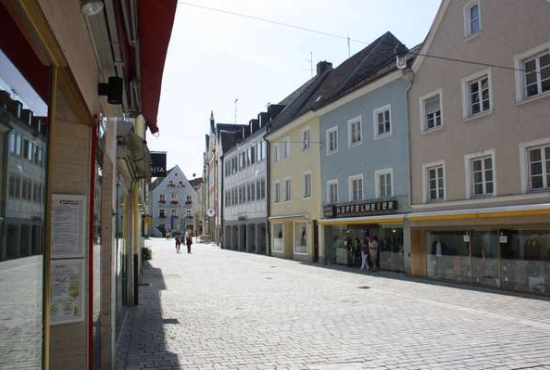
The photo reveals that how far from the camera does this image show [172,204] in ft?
330

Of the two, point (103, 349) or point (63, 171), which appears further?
point (103, 349)

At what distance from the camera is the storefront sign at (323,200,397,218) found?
853 inches

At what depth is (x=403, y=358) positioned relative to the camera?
725cm

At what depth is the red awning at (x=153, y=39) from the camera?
374 centimetres

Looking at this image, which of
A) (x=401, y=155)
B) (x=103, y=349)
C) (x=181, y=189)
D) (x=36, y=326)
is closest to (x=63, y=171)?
(x=36, y=326)

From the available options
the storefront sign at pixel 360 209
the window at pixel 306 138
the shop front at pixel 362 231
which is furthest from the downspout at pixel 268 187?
the storefront sign at pixel 360 209

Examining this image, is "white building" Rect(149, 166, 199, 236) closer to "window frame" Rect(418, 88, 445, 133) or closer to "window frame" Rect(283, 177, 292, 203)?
"window frame" Rect(283, 177, 292, 203)

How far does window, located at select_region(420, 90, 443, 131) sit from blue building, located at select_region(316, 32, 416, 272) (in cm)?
108

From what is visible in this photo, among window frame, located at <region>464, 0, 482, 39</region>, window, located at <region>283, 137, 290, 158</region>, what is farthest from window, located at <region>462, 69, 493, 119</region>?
window, located at <region>283, 137, 290, 158</region>

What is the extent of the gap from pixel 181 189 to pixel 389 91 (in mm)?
83418

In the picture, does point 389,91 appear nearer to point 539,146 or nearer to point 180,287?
point 539,146

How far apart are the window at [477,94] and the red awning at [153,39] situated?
12933 mm

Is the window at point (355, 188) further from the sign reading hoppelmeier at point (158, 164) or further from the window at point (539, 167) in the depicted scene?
the sign reading hoppelmeier at point (158, 164)

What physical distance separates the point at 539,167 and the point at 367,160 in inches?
384
